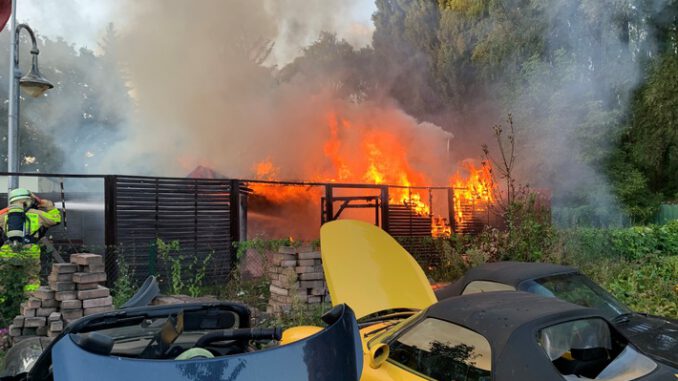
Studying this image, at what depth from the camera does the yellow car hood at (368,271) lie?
12.9 ft

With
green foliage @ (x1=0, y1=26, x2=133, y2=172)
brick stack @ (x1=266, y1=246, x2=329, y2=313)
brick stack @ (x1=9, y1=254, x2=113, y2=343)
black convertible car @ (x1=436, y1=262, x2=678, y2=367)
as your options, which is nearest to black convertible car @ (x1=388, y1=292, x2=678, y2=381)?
black convertible car @ (x1=436, y1=262, x2=678, y2=367)

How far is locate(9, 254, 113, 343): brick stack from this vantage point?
15.8ft

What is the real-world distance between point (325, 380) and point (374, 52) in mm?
24697

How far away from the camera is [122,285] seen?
6066 millimetres

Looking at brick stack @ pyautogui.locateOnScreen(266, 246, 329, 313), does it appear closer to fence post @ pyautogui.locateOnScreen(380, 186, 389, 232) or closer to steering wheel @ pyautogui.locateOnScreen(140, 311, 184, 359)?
steering wheel @ pyautogui.locateOnScreen(140, 311, 184, 359)

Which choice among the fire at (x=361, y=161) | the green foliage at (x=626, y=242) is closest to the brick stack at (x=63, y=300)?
the green foliage at (x=626, y=242)

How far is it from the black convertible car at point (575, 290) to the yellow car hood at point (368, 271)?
2.14ft

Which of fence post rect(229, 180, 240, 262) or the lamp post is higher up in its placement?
the lamp post

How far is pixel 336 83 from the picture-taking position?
22734 millimetres

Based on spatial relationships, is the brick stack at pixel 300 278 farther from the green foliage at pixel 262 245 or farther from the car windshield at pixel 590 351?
the car windshield at pixel 590 351

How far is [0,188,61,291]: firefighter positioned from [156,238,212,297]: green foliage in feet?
5.14

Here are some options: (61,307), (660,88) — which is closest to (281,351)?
(61,307)

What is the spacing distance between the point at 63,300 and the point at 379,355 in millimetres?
3745

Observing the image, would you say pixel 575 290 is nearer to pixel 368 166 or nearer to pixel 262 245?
pixel 262 245
